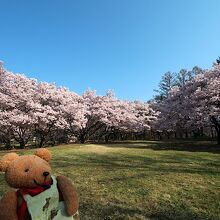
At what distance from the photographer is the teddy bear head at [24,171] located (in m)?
4.53

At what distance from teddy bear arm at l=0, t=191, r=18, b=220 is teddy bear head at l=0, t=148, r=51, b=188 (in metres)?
0.15

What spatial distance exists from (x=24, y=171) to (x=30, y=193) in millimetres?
317

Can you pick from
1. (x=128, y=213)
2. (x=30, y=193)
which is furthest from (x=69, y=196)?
(x=128, y=213)

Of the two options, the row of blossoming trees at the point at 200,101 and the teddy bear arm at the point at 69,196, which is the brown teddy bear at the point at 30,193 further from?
the row of blossoming trees at the point at 200,101

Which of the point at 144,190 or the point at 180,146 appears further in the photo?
the point at 180,146

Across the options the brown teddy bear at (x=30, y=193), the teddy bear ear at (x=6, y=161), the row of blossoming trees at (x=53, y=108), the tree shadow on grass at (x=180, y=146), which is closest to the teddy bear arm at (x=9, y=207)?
the brown teddy bear at (x=30, y=193)

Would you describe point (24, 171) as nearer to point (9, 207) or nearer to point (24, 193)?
point (24, 193)

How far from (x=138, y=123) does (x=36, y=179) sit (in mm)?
51153

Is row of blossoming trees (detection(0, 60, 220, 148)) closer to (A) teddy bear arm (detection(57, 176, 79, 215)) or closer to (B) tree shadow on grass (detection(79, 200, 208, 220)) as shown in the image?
(B) tree shadow on grass (detection(79, 200, 208, 220))

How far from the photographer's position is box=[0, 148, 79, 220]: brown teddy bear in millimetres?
4539

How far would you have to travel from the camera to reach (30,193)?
4637mm

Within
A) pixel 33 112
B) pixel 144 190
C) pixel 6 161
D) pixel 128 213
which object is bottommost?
pixel 128 213

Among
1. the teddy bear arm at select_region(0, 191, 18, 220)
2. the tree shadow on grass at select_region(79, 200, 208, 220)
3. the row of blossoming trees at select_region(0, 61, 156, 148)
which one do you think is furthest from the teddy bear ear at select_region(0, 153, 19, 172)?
the row of blossoming trees at select_region(0, 61, 156, 148)

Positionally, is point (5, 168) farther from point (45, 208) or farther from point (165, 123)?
point (165, 123)
